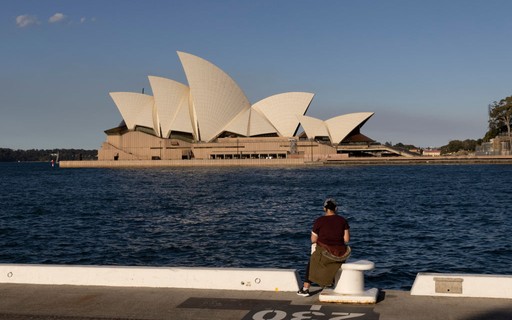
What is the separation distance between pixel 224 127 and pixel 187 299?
124 metres

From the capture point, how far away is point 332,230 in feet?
27.4

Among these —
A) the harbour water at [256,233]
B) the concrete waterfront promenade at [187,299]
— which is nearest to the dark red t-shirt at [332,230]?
the concrete waterfront promenade at [187,299]

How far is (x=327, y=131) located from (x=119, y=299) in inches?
5154

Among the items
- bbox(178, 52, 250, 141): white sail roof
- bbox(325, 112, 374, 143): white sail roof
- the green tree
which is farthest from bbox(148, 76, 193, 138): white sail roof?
the green tree

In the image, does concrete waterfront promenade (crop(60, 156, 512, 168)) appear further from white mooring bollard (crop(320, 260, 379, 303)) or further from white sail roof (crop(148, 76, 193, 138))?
white mooring bollard (crop(320, 260, 379, 303))

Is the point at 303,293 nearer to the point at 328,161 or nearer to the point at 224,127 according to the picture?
the point at 328,161

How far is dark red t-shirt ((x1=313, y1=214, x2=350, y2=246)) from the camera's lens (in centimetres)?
835

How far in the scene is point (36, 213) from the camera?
34.8 m

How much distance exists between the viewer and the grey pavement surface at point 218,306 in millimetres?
7195

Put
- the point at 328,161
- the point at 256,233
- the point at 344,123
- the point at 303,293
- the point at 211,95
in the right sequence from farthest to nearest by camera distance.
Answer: the point at 344,123 → the point at 328,161 → the point at 211,95 → the point at 256,233 → the point at 303,293

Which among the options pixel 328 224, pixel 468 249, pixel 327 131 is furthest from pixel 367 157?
pixel 328 224

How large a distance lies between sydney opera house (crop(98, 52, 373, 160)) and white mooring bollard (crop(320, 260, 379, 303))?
113m

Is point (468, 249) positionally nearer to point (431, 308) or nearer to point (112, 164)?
point (431, 308)

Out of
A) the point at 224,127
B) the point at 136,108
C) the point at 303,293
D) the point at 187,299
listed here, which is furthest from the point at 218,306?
the point at 136,108
